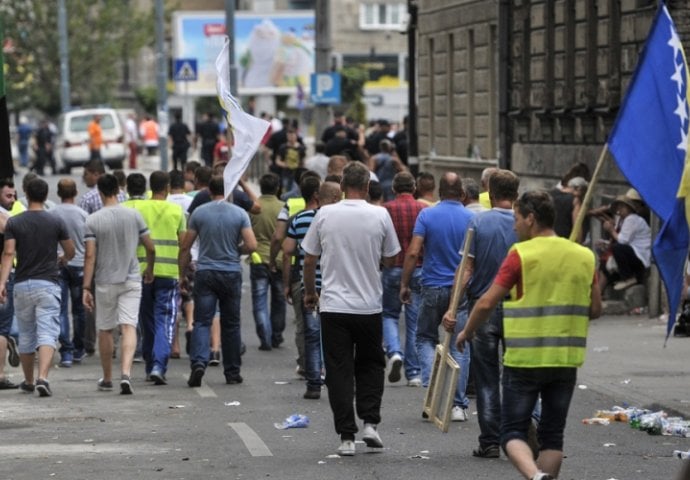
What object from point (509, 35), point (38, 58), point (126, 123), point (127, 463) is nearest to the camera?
point (127, 463)

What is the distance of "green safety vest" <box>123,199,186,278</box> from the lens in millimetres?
16406

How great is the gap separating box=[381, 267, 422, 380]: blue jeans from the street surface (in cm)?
27

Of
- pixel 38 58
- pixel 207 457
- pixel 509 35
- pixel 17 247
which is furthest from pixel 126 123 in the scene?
pixel 207 457

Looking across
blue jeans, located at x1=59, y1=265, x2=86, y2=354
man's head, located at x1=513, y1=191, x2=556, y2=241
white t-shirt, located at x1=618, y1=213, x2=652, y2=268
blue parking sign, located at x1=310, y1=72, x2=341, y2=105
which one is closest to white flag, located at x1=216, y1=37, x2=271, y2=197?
blue jeans, located at x1=59, y1=265, x2=86, y2=354

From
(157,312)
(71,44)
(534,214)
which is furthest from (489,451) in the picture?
(71,44)

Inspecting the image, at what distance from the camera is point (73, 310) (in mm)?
18125

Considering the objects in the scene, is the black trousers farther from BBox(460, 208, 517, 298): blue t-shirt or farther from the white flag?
the white flag

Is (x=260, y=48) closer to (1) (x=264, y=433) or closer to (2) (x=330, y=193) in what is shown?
(2) (x=330, y=193)

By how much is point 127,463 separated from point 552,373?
3250 millimetres

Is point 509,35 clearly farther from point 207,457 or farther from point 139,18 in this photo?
point 139,18

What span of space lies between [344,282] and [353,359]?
497 mm

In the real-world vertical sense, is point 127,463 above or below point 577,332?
below

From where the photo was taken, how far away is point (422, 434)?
12734 millimetres

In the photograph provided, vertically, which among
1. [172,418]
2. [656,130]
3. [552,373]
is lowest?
[172,418]
